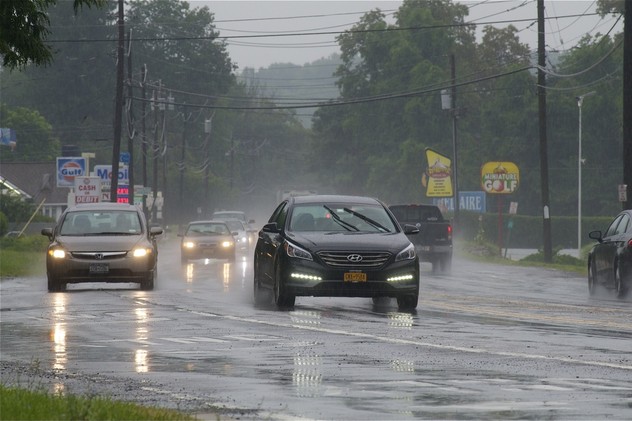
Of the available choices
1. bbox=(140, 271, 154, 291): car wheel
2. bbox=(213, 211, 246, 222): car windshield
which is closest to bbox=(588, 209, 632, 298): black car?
bbox=(140, 271, 154, 291): car wheel

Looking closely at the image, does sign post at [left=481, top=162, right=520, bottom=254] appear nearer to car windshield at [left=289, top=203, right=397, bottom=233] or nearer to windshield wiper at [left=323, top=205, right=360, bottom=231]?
car windshield at [left=289, top=203, right=397, bottom=233]

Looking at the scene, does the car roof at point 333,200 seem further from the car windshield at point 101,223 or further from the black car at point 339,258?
the car windshield at point 101,223

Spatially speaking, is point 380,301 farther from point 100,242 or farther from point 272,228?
point 100,242

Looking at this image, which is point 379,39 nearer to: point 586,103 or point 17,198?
point 586,103

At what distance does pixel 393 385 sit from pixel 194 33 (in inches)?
5280

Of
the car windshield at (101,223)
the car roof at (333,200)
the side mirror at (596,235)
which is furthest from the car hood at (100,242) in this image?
the side mirror at (596,235)

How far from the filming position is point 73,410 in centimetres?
939

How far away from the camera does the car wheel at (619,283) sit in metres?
26.9

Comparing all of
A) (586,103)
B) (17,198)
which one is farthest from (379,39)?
(17,198)

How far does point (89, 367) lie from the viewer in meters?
13.8

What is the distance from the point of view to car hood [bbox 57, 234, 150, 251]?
27.4 metres

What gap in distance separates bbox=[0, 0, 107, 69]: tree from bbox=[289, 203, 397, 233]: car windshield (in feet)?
26.5

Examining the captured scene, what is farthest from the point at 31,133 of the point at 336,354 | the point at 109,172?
the point at 336,354

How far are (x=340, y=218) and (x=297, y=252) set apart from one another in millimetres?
1663
